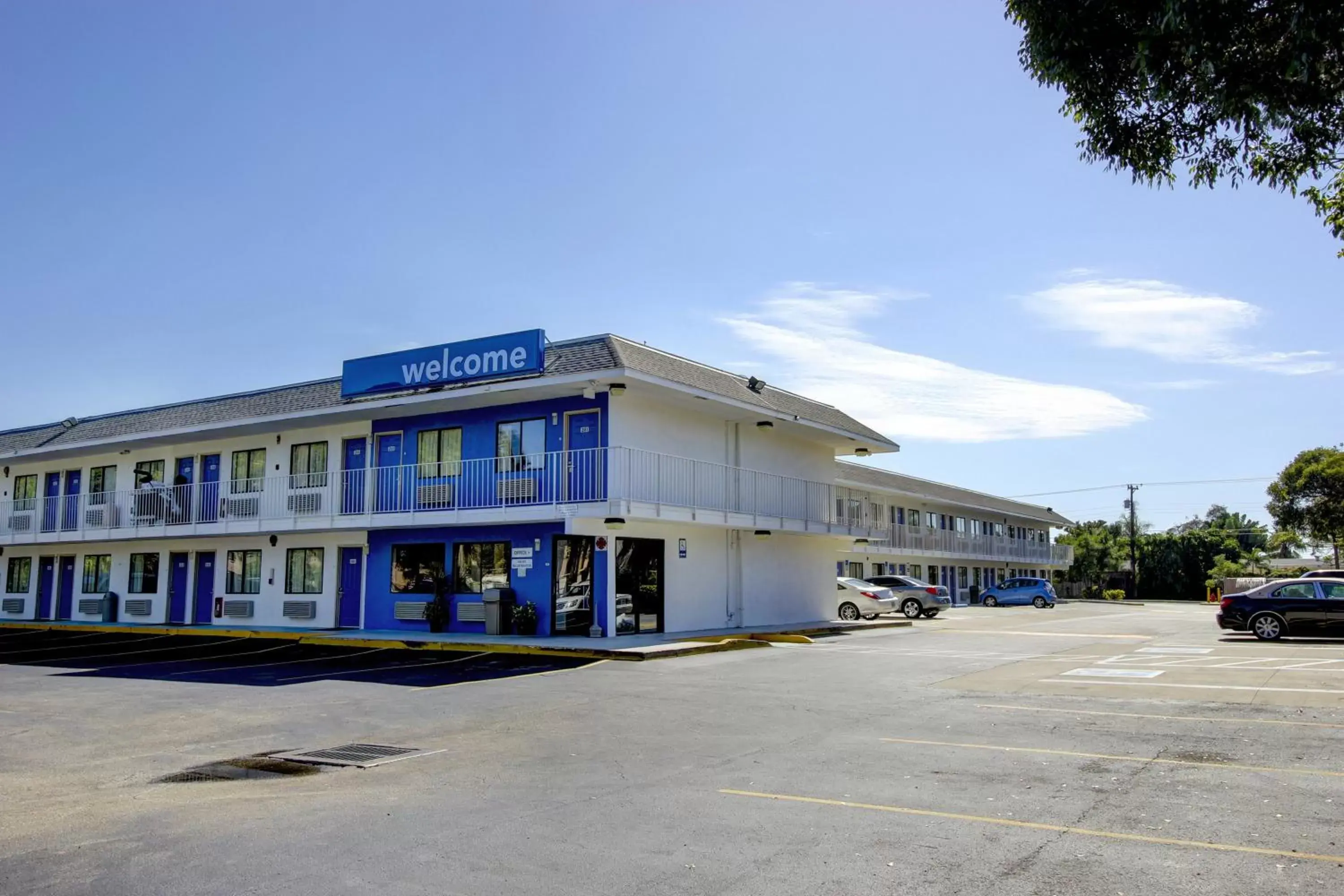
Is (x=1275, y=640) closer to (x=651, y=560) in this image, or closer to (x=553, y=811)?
(x=651, y=560)

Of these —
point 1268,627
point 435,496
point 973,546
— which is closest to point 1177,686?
point 1268,627

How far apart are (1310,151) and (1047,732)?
19.5 feet

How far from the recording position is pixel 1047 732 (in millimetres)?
10281

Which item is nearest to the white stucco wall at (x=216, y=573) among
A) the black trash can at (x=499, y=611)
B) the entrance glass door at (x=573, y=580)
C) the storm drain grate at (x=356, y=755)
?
the black trash can at (x=499, y=611)

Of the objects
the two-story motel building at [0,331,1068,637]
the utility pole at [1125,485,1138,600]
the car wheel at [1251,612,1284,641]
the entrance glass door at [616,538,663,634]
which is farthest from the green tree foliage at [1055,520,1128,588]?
the entrance glass door at [616,538,663,634]

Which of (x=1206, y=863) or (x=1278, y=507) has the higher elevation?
(x=1278, y=507)

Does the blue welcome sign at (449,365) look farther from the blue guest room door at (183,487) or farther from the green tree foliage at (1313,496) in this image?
the green tree foliage at (1313,496)

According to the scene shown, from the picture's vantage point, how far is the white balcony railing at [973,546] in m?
50.6

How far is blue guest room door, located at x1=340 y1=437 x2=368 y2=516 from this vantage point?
26.9 m

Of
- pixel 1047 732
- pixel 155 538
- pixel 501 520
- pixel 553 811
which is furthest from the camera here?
pixel 155 538

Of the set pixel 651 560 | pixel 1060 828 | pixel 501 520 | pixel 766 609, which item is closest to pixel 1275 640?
pixel 766 609

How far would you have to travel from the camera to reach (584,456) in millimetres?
23000

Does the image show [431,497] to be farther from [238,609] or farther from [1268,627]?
[1268,627]

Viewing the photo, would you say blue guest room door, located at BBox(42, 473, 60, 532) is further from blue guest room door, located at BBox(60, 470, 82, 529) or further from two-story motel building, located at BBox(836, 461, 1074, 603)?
two-story motel building, located at BBox(836, 461, 1074, 603)
